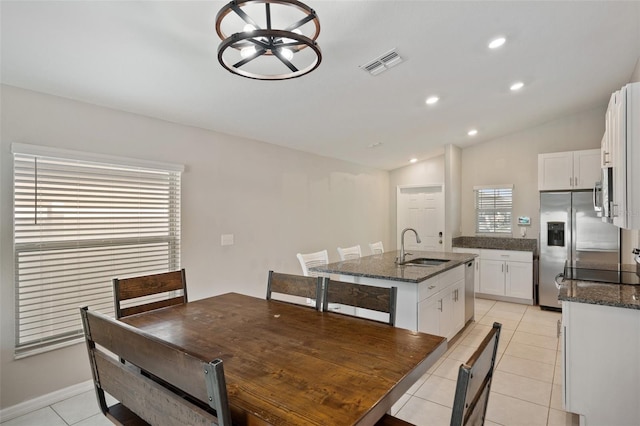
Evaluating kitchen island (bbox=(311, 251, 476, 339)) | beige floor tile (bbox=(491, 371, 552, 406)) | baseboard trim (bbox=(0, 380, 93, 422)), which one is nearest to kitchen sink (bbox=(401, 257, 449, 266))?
kitchen island (bbox=(311, 251, 476, 339))

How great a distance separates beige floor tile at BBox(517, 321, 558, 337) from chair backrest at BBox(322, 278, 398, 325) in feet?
Answer: 10.8

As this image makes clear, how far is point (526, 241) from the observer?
5.52 m

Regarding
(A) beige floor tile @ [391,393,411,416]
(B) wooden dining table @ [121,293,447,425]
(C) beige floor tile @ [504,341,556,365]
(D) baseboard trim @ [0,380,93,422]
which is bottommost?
(A) beige floor tile @ [391,393,411,416]

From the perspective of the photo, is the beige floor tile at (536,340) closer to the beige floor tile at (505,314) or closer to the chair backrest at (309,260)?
the beige floor tile at (505,314)

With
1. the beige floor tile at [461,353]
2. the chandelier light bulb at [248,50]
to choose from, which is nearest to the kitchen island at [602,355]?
the beige floor tile at [461,353]

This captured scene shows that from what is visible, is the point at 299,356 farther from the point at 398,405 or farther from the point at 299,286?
the point at 398,405

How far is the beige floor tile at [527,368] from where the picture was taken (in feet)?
9.55

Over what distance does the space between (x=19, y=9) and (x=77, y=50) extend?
1.13 ft

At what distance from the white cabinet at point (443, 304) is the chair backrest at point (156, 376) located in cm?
214

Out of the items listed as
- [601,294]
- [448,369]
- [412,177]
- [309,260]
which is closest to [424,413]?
[448,369]

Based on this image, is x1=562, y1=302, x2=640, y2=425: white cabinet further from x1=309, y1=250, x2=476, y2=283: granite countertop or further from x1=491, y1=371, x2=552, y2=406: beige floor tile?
x1=309, y1=250, x2=476, y2=283: granite countertop

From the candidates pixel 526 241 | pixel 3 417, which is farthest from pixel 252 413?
pixel 526 241

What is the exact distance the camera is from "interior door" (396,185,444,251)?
6.57m

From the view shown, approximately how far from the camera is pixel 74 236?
2570mm
